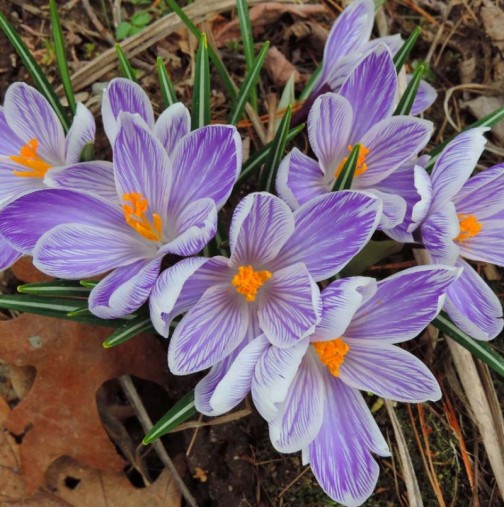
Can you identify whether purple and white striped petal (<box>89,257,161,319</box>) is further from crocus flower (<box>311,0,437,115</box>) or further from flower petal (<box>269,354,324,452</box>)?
crocus flower (<box>311,0,437,115</box>)

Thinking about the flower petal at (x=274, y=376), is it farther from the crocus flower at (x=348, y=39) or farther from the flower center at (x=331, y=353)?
the crocus flower at (x=348, y=39)

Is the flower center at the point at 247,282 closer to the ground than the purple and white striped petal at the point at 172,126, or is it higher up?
closer to the ground

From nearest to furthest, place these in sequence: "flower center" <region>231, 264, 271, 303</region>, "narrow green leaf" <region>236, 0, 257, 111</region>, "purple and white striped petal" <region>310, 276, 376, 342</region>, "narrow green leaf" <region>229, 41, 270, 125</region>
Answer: "purple and white striped petal" <region>310, 276, 376, 342</region> < "flower center" <region>231, 264, 271, 303</region> < "narrow green leaf" <region>229, 41, 270, 125</region> < "narrow green leaf" <region>236, 0, 257, 111</region>

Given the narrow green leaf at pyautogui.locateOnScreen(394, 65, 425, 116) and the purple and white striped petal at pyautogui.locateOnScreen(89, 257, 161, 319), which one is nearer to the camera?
the purple and white striped petal at pyautogui.locateOnScreen(89, 257, 161, 319)

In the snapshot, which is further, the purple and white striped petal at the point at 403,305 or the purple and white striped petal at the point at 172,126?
the purple and white striped petal at the point at 172,126

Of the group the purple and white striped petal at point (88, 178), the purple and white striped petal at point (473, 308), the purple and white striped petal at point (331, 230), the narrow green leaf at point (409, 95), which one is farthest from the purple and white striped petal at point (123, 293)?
the narrow green leaf at point (409, 95)

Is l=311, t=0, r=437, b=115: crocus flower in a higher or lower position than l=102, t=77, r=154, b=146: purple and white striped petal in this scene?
lower

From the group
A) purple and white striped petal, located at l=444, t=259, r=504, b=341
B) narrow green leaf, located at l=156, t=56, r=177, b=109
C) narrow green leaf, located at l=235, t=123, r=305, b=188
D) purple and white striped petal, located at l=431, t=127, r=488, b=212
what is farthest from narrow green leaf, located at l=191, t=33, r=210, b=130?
purple and white striped petal, located at l=444, t=259, r=504, b=341

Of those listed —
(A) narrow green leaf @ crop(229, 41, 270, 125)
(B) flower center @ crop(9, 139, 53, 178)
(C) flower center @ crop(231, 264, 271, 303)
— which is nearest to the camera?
(C) flower center @ crop(231, 264, 271, 303)
